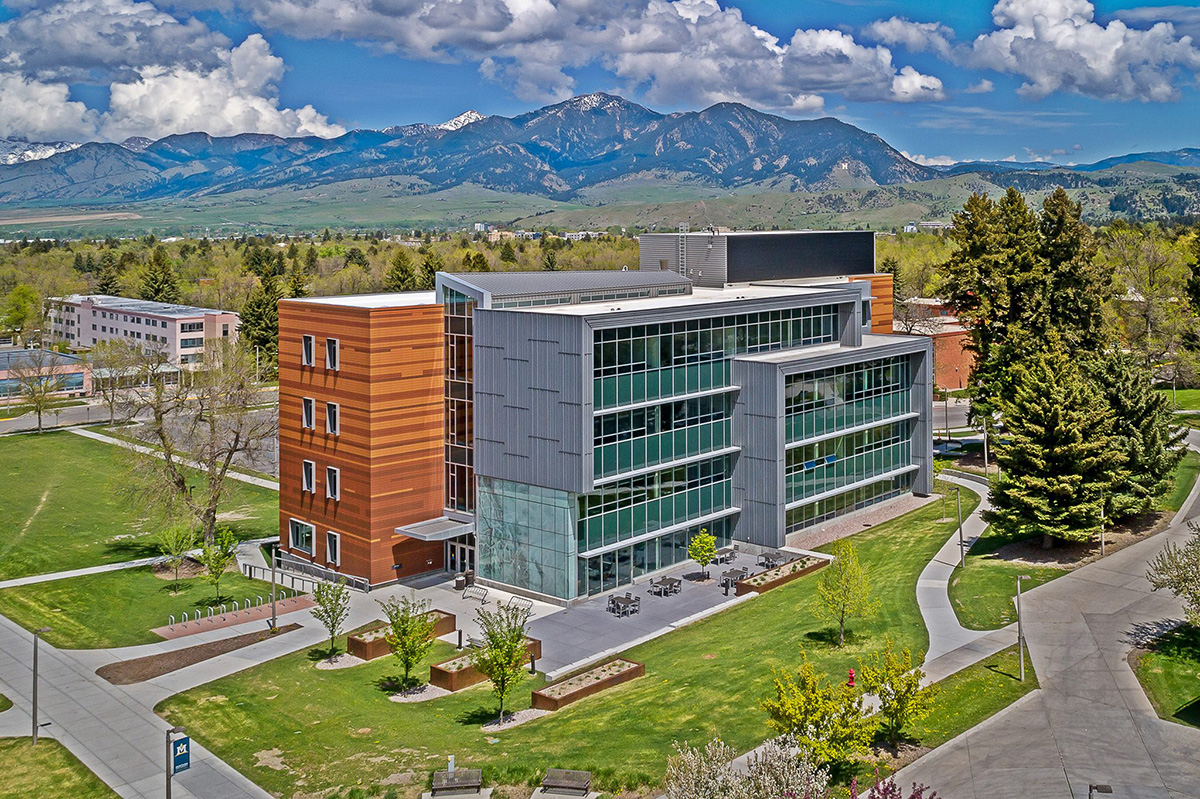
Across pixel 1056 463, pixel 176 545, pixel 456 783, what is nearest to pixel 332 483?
pixel 176 545

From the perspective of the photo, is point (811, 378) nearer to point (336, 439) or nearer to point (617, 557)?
point (617, 557)

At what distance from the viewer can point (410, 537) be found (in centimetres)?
5000

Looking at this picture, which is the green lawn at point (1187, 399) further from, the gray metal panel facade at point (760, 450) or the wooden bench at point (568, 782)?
the wooden bench at point (568, 782)

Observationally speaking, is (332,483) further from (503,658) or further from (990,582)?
(990,582)

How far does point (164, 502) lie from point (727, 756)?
4054 cm

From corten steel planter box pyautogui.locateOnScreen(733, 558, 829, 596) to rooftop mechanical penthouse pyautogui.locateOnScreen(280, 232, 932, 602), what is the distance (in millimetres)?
3074

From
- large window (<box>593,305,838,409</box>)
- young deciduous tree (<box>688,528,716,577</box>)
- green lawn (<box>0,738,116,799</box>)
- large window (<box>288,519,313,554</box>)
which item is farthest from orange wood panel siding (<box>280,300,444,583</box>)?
green lawn (<box>0,738,116,799</box>)

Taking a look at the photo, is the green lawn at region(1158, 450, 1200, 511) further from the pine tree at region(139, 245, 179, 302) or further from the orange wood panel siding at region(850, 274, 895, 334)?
the pine tree at region(139, 245, 179, 302)

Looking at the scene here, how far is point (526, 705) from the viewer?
3662cm

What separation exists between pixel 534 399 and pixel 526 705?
14622 mm

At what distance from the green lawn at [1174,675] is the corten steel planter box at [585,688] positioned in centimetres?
1666

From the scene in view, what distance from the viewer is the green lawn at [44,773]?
31.2m

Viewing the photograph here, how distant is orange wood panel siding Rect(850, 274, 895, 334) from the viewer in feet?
249

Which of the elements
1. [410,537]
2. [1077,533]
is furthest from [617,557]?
[1077,533]
